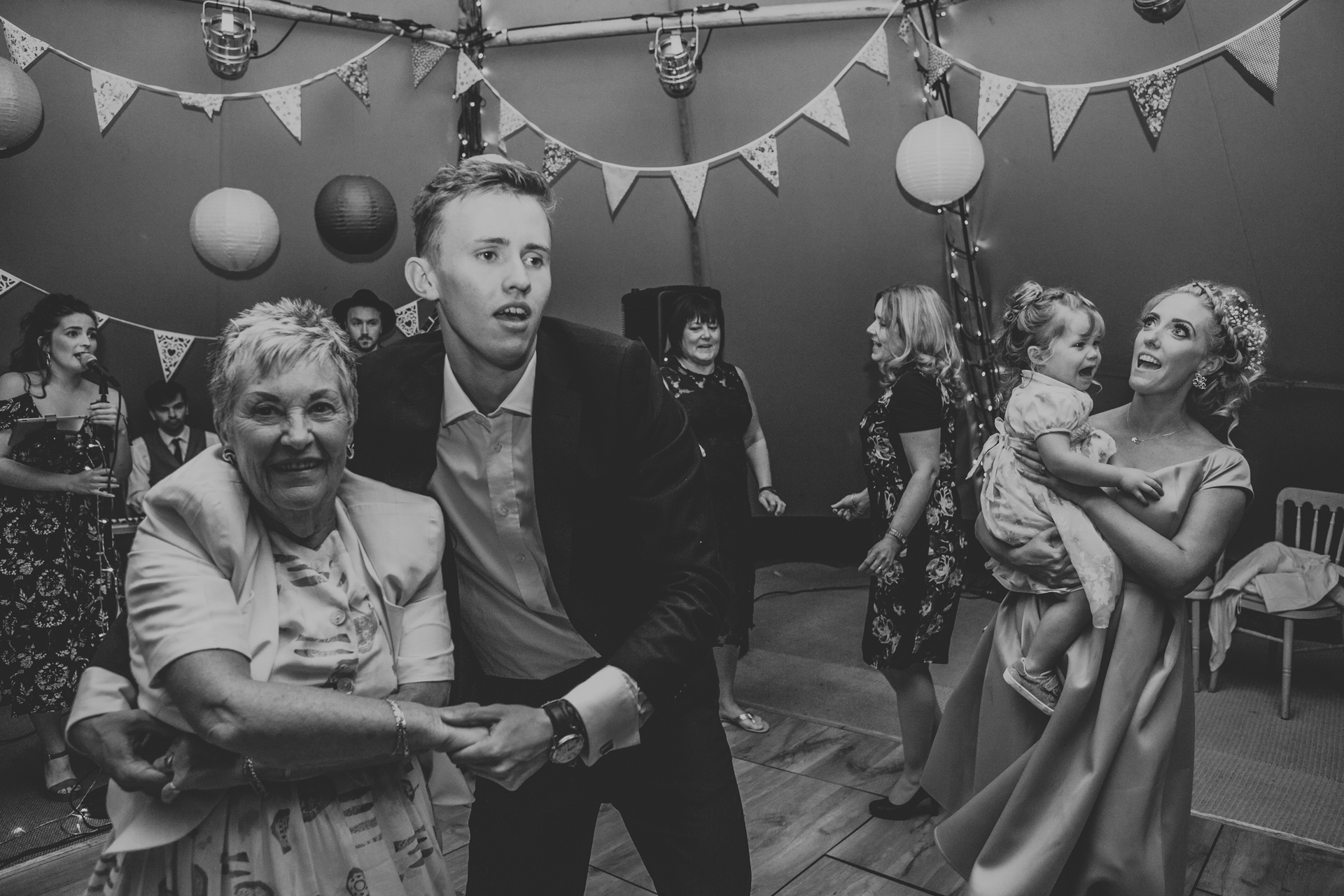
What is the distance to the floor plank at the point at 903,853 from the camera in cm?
246

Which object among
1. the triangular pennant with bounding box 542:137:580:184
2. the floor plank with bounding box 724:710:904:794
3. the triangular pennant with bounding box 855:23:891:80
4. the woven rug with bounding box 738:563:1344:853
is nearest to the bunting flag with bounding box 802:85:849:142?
the triangular pennant with bounding box 855:23:891:80

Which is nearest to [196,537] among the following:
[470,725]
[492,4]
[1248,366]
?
[470,725]

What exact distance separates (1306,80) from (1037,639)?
311 cm

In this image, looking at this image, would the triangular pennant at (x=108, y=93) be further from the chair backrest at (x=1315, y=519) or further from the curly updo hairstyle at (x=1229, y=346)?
the chair backrest at (x=1315, y=519)

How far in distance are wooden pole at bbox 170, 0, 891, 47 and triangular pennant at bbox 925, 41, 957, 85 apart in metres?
0.33

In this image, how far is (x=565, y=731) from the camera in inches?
51.3

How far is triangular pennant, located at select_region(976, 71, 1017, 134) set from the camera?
4.39m

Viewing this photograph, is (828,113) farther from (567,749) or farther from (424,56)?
(567,749)

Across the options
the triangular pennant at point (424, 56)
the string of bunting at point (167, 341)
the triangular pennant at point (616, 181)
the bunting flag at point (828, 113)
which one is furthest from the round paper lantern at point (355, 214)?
the bunting flag at point (828, 113)

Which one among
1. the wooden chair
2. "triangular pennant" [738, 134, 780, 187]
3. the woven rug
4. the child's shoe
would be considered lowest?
the woven rug

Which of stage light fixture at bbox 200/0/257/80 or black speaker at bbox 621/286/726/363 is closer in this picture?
black speaker at bbox 621/286/726/363

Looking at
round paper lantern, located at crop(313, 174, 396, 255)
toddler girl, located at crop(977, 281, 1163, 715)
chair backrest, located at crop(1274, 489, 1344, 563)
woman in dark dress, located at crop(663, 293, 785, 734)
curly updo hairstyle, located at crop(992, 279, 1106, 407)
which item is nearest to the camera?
toddler girl, located at crop(977, 281, 1163, 715)

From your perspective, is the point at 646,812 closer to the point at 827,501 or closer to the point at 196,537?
the point at 196,537

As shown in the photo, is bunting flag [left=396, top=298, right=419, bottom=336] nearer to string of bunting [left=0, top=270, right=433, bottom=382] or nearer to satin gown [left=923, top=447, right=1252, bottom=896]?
string of bunting [left=0, top=270, right=433, bottom=382]
